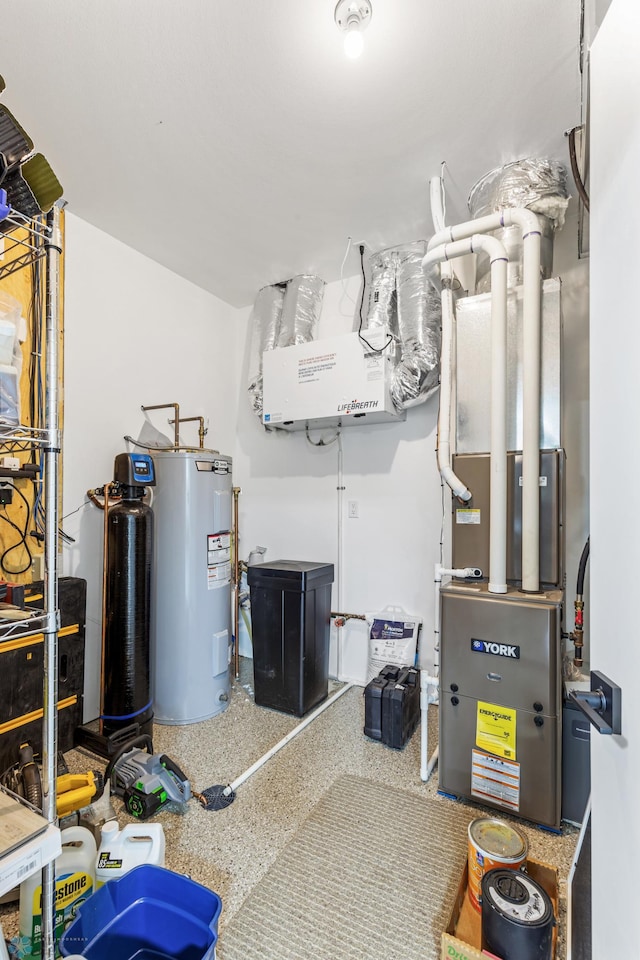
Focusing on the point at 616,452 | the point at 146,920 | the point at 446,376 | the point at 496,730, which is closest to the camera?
the point at 616,452

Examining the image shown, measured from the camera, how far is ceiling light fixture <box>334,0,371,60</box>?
1.49 meters

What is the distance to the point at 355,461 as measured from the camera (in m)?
3.33

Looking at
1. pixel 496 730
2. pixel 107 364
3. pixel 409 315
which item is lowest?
pixel 496 730

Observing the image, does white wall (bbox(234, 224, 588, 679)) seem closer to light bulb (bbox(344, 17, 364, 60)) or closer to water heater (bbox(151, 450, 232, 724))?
water heater (bbox(151, 450, 232, 724))

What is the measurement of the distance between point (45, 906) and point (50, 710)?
45 centimetres

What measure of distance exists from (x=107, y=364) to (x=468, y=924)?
306 centimetres

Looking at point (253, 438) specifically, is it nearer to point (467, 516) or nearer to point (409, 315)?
point (409, 315)

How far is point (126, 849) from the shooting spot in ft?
4.81

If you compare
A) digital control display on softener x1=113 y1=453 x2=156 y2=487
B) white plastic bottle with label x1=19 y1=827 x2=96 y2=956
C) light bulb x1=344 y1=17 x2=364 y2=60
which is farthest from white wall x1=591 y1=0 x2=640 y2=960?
digital control display on softener x1=113 y1=453 x2=156 y2=487

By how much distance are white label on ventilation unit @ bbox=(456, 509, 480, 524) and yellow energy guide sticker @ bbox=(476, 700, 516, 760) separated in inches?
30.7

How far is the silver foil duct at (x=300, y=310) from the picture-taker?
3232mm

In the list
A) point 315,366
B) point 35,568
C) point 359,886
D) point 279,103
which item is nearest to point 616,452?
point 359,886

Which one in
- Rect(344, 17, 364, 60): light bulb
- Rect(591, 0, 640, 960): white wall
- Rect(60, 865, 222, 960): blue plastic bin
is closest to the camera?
Rect(591, 0, 640, 960): white wall

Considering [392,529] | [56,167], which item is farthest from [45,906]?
[56,167]
